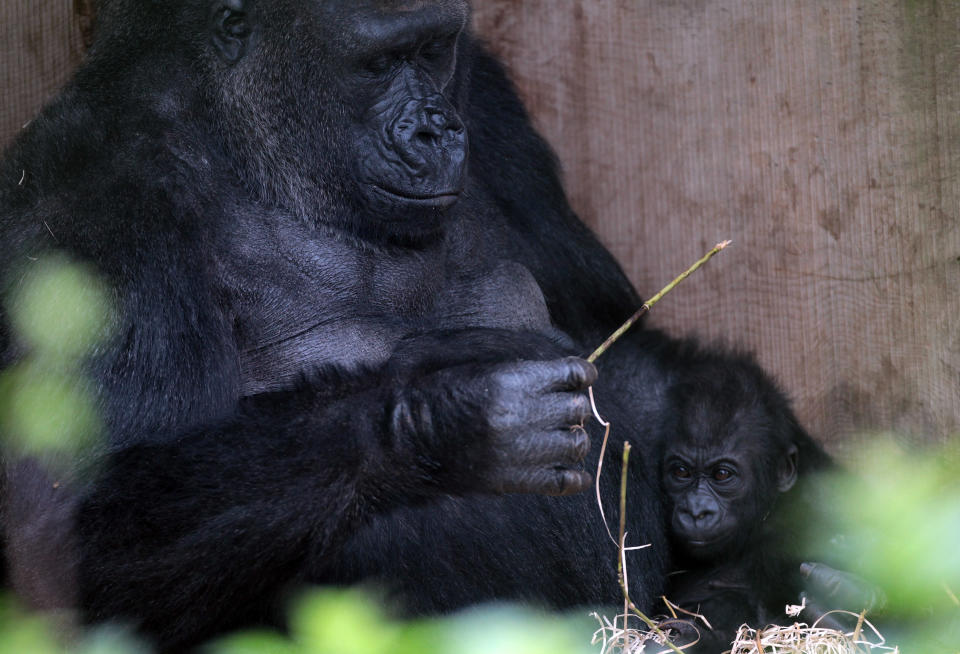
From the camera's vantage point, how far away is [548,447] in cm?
203

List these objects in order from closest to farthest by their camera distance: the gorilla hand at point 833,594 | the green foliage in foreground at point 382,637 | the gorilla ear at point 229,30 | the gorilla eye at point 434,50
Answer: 1. the green foliage in foreground at point 382,637
2. the gorilla ear at point 229,30
3. the gorilla eye at point 434,50
4. the gorilla hand at point 833,594

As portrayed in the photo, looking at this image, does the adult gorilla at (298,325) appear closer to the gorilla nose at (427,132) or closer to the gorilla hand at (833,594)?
the gorilla nose at (427,132)

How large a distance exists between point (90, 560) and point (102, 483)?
0.13 metres

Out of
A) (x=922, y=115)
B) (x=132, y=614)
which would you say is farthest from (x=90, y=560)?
(x=922, y=115)

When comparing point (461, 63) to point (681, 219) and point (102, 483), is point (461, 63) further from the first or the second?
point (102, 483)

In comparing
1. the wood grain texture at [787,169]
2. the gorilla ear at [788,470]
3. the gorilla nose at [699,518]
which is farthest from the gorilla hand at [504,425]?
the wood grain texture at [787,169]

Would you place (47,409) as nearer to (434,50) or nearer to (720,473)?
(434,50)

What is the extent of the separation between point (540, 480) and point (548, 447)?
0.20ft

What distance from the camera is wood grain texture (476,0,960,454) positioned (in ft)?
10.3

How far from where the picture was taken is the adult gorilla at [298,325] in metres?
2.07

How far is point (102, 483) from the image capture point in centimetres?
208

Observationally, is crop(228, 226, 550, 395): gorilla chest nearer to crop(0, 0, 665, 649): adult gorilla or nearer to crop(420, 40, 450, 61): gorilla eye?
crop(0, 0, 665, 649): adult gorilla

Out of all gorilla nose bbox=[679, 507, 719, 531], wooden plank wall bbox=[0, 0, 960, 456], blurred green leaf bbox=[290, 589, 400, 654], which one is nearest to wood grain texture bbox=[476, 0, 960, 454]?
wooden plank wall bbox=[0, 0, 960, 456]

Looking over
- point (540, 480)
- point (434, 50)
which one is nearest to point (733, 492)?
point (540, 480)
